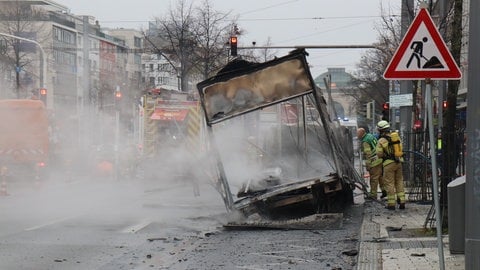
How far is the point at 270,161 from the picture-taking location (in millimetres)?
13945

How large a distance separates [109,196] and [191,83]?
28732 mm

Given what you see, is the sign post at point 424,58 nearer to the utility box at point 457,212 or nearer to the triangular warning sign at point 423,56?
the triangular warning sign at point 423,56

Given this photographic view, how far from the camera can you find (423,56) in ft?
22.2

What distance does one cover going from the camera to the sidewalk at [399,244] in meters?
7.66

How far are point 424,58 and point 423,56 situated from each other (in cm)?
2

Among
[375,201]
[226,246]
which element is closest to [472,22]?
[226,246]

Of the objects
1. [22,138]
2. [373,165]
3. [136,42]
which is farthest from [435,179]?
[136,42]

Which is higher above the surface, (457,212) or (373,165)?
(457,212)

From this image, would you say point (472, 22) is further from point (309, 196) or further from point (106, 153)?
point (106, 153)

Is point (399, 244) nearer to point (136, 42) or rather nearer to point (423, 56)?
point (423, 56)

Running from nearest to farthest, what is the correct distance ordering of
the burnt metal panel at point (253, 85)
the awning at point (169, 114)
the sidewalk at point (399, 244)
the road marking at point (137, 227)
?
the sidewalk at point (399, 244)
the burnt metal panel at point (253, 85)
the road marking at point (137, 227)
the awning at point (169, 114)

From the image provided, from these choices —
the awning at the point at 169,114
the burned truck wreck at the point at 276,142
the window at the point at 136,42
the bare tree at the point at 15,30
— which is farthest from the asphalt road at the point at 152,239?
the window at the point at 136,42

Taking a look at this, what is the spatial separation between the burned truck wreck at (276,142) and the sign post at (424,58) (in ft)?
12.5

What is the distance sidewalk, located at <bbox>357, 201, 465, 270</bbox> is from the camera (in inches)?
301
